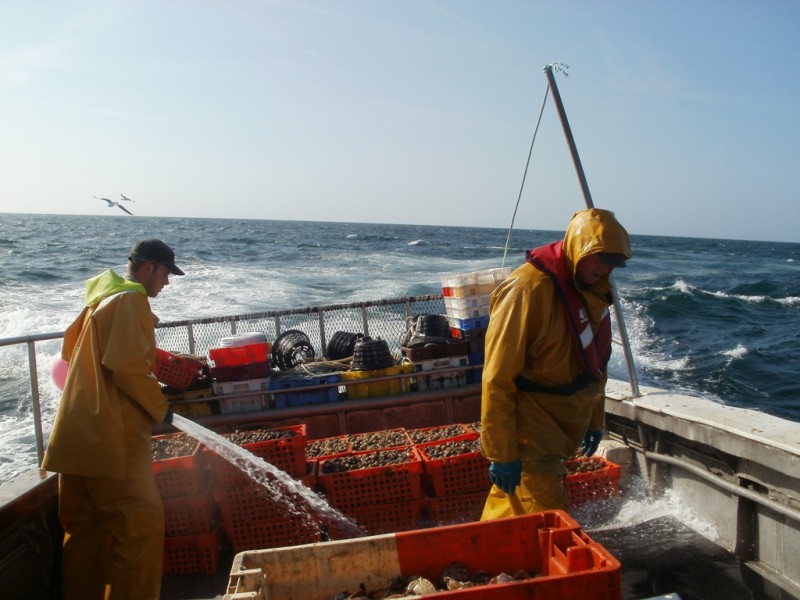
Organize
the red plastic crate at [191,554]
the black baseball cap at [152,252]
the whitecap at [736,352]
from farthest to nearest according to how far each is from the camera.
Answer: the whitecap at [736,352] < the red plastic crate at [191,554] < the black baseball cap at [152,252]

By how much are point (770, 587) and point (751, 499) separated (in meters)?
0.49

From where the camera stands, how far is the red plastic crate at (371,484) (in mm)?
4562

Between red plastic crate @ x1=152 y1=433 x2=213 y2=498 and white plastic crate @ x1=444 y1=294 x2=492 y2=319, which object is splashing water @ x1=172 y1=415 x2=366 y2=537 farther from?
white plastic crate @ x1=444 y1=294 x2=492 y2=319

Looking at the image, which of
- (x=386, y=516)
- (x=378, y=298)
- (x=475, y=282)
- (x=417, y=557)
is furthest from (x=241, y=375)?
(x=378, y=298)

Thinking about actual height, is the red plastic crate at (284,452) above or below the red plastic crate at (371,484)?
above

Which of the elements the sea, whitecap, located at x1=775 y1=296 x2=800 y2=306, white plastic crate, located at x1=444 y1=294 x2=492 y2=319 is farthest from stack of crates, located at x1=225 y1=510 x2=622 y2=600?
whitecap, located at x1=775 y1=296 x2=800 y2=306

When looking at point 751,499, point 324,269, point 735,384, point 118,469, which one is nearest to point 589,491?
point 751,499

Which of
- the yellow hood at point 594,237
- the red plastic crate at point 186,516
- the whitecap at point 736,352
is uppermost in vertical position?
the yellow hood at point 594,237

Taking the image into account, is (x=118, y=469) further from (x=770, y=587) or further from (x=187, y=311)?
(x=187, y=311)

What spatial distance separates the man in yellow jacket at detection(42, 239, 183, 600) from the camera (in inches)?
119

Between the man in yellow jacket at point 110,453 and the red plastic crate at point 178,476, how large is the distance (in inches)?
41.7

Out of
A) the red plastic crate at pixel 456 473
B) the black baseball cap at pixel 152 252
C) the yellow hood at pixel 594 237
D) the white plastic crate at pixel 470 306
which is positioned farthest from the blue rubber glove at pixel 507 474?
the white plastic crate at pixel 470 306

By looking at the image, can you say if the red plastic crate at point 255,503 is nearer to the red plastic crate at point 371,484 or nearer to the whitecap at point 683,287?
the red plastic crate at point 371,484

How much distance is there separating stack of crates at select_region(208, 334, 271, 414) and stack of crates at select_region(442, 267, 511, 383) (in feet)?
6.50
